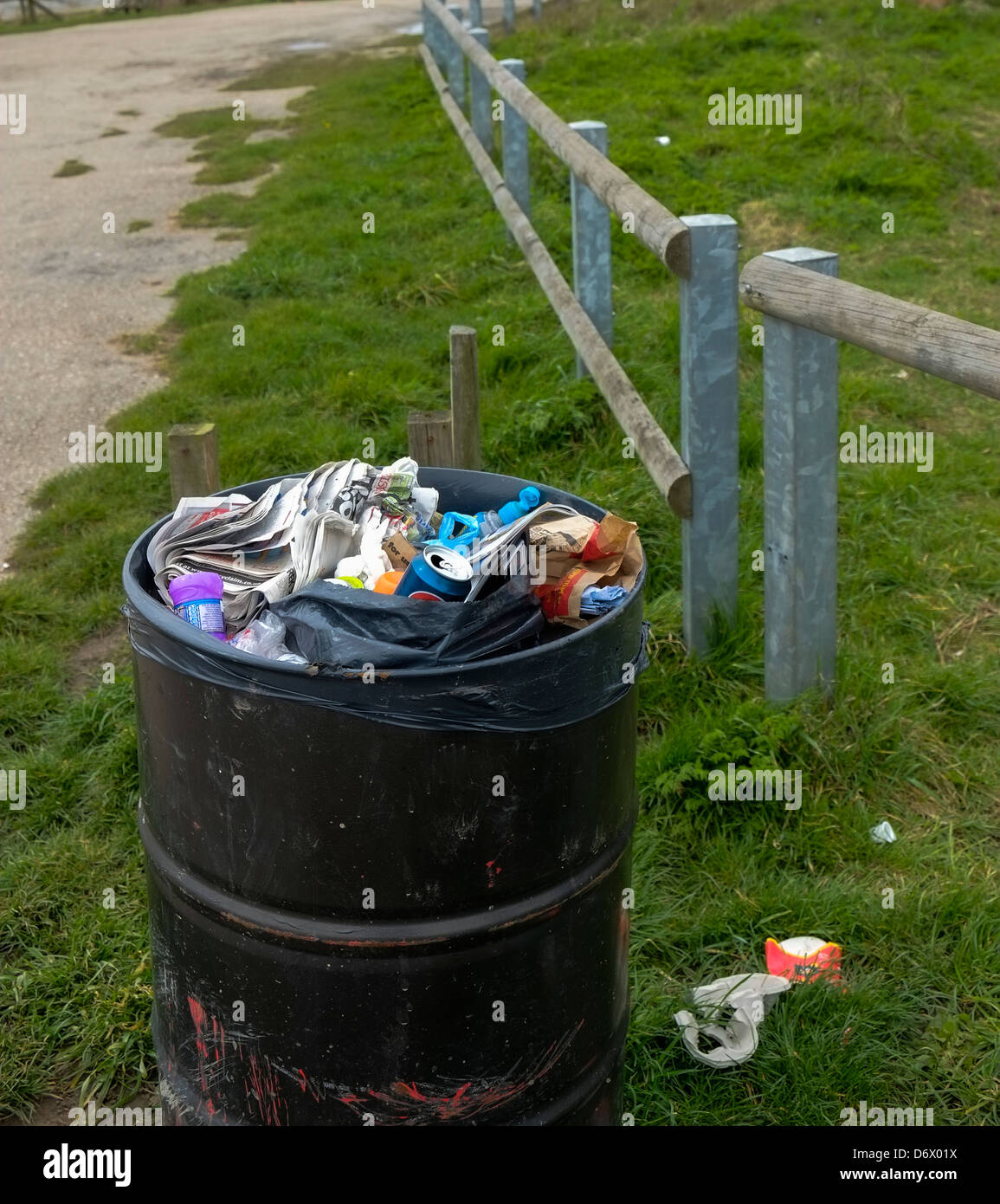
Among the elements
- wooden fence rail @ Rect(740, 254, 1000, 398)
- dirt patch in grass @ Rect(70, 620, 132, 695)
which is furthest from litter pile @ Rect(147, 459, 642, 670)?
dirt patch in grass @ Rect(70, 620, 132, 695)

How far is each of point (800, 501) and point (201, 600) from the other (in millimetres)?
1855

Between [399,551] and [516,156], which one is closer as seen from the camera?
[399,551]

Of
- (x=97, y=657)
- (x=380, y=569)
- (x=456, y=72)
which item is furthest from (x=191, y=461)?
(x=456, y=72)

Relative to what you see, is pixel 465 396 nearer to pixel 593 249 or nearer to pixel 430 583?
pixel 593 249

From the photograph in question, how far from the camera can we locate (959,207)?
8.84m

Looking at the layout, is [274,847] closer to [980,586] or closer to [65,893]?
[65,893]

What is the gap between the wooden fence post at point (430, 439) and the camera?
391 centimetres

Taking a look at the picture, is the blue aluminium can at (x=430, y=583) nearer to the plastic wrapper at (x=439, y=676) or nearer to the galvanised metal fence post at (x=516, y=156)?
the plastic wrapper at (x=439, y=676)

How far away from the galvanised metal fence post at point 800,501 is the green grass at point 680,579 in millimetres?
163

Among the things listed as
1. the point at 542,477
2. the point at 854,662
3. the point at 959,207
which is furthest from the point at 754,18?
the point at 854,662

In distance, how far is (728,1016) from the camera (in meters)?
3.08

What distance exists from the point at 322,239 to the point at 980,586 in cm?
576

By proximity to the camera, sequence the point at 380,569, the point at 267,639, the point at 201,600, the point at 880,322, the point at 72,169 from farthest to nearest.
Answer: the point at 72,169, the point at 880,322, the point at 380,569, the point at 201,600, the point at 267,639

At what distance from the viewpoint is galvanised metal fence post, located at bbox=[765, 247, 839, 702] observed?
3.58 metres
